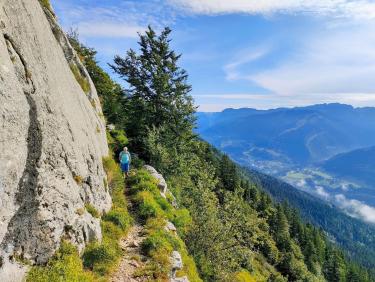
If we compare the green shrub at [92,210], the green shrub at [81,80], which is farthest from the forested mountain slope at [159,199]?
the green shrub at [81,80]

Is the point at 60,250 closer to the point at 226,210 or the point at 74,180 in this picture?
the point at 74,180

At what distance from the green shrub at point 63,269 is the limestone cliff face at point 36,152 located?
35 cm

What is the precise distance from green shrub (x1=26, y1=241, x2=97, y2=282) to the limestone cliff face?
0.35m

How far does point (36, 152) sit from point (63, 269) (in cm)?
403

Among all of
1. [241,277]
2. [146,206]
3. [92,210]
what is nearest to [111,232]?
[92,210]

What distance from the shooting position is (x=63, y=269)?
11789mm

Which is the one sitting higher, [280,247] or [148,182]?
[148,182]

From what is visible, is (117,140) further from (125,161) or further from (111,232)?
(111,232)

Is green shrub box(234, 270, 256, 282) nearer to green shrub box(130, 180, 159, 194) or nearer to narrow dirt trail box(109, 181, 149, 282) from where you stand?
green shrub box(130, 180, 159, 194)

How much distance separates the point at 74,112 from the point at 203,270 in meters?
14.2

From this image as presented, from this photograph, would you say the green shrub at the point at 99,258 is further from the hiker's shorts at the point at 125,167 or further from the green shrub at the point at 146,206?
the hiker's shorts at the point at 125,167

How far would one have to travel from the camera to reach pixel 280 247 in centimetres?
10831

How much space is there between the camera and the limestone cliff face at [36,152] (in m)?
10.5

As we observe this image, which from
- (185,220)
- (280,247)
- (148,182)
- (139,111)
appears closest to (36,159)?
(148,182)
